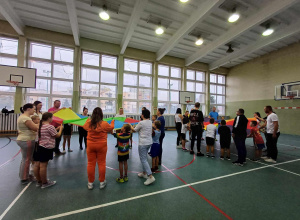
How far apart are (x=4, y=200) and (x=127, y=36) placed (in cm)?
742

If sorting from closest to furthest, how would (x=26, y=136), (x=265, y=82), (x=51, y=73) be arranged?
(x=26, y=136) → (x=51, y=73) → (x=265, y=82)

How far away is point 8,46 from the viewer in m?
7.08

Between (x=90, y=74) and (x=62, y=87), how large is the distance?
6.01 ft

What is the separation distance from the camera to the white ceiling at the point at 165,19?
18.2ft

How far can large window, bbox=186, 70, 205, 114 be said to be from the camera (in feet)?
37.8

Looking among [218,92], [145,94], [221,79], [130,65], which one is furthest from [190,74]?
[130,65]

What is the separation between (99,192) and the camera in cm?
220

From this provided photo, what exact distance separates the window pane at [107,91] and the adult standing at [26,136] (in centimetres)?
677

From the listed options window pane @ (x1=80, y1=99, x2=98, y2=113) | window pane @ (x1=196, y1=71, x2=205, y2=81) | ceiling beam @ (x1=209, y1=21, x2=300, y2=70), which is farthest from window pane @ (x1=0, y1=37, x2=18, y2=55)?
ceiling beam @ (x1=209, y1=21, x2=300, y2=70)

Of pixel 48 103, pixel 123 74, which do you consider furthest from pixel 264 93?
pixel 48 103

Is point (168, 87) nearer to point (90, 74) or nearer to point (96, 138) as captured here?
point (90, 74)

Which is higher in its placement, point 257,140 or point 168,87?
point 168,87

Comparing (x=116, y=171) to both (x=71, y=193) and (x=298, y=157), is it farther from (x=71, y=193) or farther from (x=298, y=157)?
(x=298, y=157)

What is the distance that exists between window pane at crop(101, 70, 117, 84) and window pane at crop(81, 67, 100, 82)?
33cm
